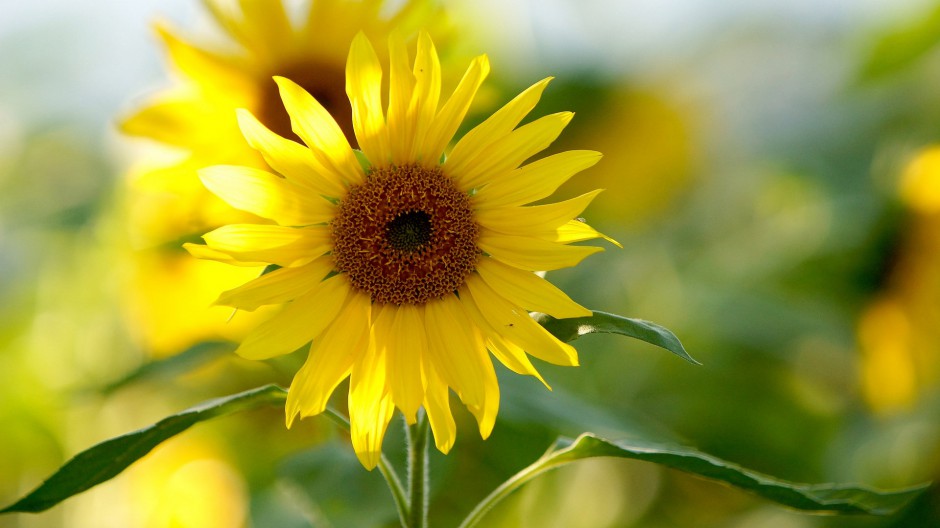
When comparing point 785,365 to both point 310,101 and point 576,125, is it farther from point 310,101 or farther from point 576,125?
point 310,101

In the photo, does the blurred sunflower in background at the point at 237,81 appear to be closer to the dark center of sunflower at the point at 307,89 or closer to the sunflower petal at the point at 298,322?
the dark center of sunflower at the point at 307,89

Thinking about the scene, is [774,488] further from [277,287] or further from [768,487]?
[277,287]

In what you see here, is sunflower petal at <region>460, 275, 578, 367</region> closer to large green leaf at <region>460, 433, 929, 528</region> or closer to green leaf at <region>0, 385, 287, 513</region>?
large green leaf at <region>460, 433, 929, 528</region>

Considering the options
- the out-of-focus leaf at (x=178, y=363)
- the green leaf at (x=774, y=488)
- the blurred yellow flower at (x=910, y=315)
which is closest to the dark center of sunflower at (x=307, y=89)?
the out-of-focus leaf at (x=178, y=363)

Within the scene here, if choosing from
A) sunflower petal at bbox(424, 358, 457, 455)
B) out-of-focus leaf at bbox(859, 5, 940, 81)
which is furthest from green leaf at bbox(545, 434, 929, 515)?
out-of-focus leaf at bbox(859, 5, 940, 81)

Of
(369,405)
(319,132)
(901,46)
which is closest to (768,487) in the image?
(369,405)

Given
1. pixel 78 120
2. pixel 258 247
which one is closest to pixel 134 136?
pixel 258 247

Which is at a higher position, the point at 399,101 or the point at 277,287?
the point at 399,101

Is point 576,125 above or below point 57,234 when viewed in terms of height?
above
